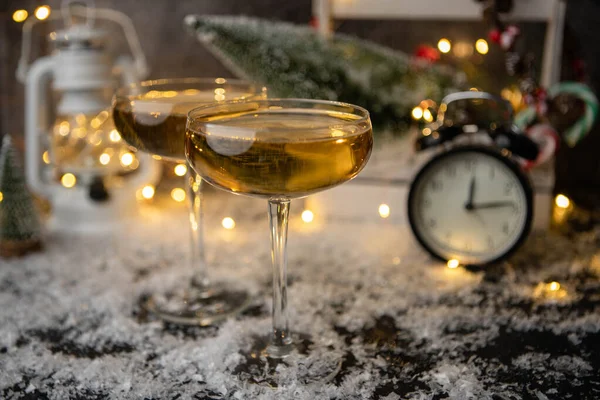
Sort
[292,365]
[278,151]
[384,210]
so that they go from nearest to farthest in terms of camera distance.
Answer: [278,151], [292,365], [384,210]

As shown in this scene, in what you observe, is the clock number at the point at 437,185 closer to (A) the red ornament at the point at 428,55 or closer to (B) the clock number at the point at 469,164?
(B) the clock number at the point at 469,164

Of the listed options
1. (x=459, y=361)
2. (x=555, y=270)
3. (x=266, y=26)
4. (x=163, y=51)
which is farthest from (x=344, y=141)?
(x=163, y=51)

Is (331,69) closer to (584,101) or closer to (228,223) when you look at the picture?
(228,223)

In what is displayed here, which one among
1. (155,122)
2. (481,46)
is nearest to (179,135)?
(155,122)

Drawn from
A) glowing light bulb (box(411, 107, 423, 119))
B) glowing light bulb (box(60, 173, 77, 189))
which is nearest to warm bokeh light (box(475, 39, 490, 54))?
glowing light bulb (box(411, 107, 423, 119))

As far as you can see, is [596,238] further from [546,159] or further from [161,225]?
[161,225]

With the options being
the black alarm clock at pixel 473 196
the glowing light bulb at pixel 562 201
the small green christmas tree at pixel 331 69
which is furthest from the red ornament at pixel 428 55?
the glowing light bulb at pixel 562 201
